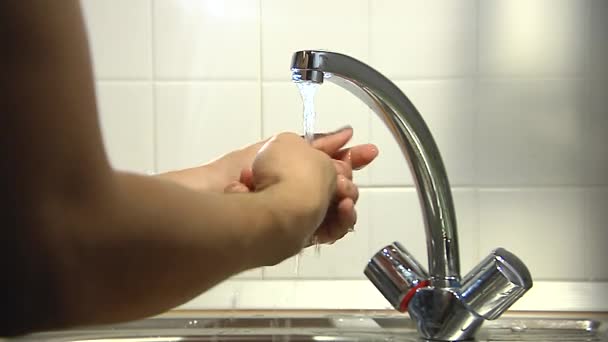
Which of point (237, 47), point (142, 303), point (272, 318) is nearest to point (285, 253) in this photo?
point (142, 303)

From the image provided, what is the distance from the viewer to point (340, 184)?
2.35ft

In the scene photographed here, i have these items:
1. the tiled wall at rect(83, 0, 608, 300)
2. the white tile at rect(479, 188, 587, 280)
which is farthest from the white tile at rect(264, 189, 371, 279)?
the white tile at rect(479, 188, 587, 280)

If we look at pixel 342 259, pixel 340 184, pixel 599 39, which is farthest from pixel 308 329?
pixel 599 39

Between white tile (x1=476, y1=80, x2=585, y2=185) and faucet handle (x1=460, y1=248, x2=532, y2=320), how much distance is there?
0.22 metres

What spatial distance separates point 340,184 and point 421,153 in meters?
0.09

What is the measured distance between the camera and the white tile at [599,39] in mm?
981

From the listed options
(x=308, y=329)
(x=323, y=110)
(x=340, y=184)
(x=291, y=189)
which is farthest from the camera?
(x=323, y=110)

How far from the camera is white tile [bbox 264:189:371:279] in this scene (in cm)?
99

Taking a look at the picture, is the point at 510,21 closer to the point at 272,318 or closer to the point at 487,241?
the point at 487,241

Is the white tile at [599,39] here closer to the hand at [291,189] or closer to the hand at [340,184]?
the hand at [340,184]

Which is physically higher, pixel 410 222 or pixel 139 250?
pixel 139 250

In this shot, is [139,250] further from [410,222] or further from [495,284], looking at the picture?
[410,222]

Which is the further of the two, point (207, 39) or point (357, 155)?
point (207, 39)

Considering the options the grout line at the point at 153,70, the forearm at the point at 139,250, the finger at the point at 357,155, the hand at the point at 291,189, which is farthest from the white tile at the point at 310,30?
the forearm at the point at 139,250
